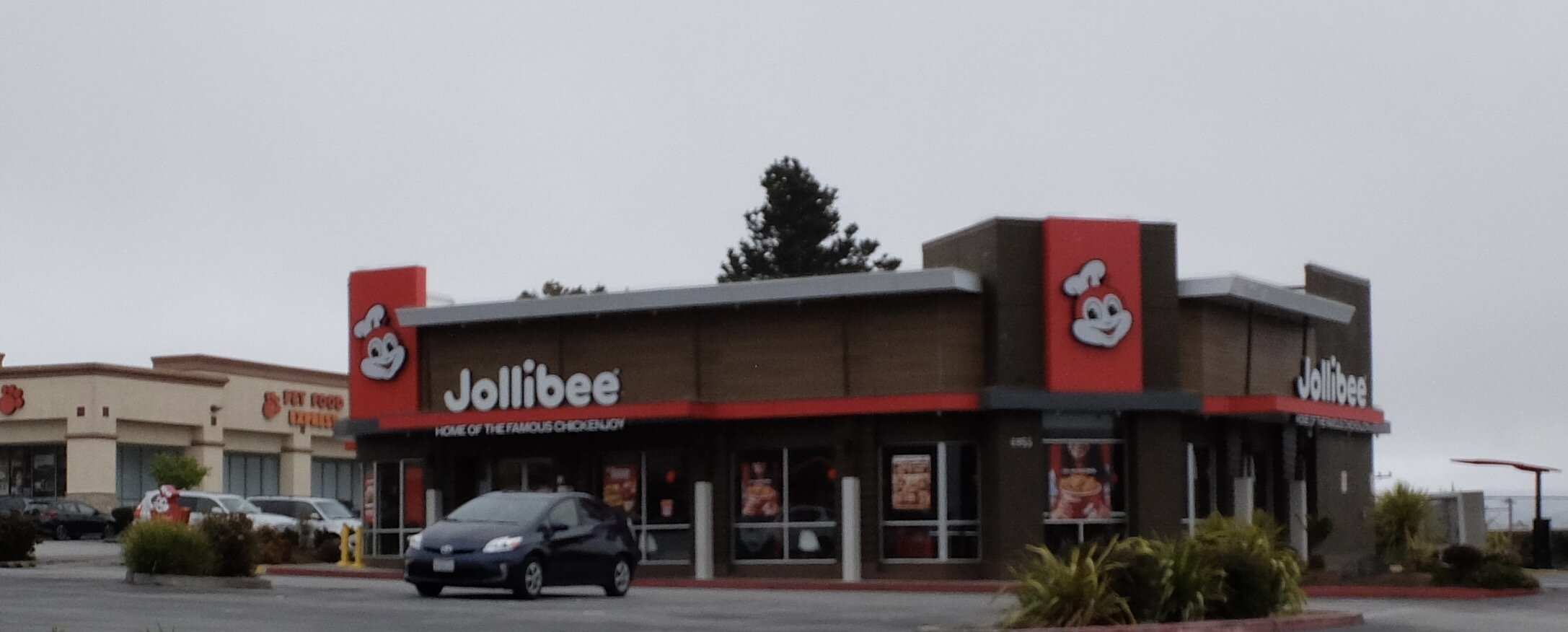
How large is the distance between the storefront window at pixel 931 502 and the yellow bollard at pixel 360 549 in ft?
38.4

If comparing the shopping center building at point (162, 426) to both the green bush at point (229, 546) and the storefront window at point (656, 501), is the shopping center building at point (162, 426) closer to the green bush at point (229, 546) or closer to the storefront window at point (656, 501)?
the storefront window at point (656, 501)

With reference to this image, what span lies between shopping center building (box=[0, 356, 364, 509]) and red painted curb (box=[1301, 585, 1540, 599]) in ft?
155

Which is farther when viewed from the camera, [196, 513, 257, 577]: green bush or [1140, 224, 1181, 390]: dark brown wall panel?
[1140, 224, 1181, 390]: dark brown wall panel

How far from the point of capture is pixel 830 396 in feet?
118

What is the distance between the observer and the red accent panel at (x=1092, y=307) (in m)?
34.8

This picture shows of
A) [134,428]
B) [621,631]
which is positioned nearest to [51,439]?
[134,428]

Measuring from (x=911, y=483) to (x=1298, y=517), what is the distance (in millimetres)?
9491


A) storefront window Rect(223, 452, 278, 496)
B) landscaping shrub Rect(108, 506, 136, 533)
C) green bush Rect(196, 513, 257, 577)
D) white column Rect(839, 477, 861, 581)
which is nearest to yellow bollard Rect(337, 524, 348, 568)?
white column Rect(839, 477, 861, 581)

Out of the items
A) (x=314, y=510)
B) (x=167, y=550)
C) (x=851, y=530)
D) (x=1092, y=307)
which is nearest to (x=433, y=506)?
(x=851, y=530)

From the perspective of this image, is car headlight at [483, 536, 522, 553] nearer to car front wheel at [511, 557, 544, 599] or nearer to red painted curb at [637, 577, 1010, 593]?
car front wheel at [511, 557, 544, 599]

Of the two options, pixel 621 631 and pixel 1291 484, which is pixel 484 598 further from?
pixel 1291 484

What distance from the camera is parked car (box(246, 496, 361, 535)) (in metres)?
49.7

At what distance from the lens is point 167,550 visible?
94.3ft

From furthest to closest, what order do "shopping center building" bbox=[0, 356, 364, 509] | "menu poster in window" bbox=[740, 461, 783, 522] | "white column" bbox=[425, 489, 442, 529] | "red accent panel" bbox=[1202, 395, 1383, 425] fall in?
"shopping center building" bbox=[0, 356, 364, 509] < "white column" bbox=[425, 489, 442, 529] < "menu poster in window" bbox=[740, 461, 783, 522] < "red accent panel" bbox=[1202, 395, 1383, 425]
